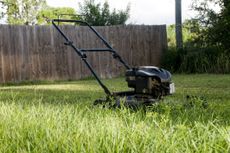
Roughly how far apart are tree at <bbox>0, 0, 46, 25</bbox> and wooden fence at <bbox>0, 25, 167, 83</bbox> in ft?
21.9

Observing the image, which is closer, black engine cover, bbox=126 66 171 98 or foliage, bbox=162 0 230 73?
black engine cover, bbox=126 66 171 98

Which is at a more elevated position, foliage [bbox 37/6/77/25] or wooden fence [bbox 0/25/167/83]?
foliage [bbox 37/6/77/25]

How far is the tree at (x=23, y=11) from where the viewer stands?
2011cm

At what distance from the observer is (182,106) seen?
4402mm

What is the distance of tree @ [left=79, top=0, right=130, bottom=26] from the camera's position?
55.2 feet

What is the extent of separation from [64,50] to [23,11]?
8.04 metres

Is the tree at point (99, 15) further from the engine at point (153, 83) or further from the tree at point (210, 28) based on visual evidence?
the engine at point (153, 83)

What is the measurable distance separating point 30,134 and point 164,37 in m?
12.7

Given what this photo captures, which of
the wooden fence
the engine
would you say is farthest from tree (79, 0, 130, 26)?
the engine

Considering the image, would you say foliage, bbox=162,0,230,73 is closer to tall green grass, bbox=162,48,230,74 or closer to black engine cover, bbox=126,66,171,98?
tall green grass, bbox=162,48,230,74

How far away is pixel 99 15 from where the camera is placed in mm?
16875

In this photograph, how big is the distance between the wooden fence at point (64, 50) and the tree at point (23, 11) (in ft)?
21.9

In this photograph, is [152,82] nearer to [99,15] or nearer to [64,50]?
[64,50]

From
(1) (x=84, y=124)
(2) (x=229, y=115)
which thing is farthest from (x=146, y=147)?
(2) (x=229, y=115)
